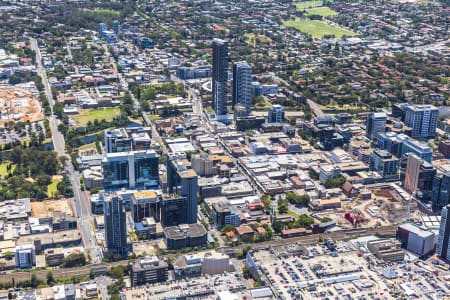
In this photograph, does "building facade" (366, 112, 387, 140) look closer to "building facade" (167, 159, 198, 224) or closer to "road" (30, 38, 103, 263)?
"building facade" (167, 159, 198, 224)

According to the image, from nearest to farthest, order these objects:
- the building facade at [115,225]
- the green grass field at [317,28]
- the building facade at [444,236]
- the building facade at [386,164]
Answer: the building facade at [115,225]
the building facade at [444,236]
the building facade at [386,164]
the green grass field at [317,28]

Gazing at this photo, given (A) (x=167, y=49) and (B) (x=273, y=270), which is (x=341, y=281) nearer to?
(B) (x=273, y=270)

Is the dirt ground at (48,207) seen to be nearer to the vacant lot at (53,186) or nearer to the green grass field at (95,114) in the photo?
the vacant lot at (53,186)

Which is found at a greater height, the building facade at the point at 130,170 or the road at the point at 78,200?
the building facade at the point at 130,170

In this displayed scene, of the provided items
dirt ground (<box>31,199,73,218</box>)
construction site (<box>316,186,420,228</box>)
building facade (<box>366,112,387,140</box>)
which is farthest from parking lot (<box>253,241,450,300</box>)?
building facade (<box>366,112,387,140</box>)

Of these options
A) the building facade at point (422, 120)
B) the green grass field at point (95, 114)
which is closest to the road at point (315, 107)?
the building facade at point (422, 120)

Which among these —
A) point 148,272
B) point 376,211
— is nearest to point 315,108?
point 376,211
